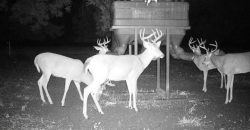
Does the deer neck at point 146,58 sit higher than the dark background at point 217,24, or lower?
higher

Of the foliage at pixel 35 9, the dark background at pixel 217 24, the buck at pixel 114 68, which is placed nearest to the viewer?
the buck at pixel 114 68

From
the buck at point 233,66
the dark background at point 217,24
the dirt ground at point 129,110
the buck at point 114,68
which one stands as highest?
the buck at point 114,68

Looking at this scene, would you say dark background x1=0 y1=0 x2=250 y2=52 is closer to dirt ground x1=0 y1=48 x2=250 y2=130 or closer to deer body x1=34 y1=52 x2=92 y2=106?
dirt ground x1=0 y1=48 x2=250 y2=130

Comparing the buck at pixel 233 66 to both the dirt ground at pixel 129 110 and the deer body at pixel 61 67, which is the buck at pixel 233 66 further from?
the deer body at pixel 61 67

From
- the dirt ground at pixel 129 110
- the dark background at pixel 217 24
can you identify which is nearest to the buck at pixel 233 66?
the dirt ground at pixel 129 110

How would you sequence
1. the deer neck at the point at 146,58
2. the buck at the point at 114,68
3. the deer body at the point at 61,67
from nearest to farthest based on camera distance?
the buck at the point at 114,68
the deer neck at the point at 146,58
the deer body at the point at 61,67

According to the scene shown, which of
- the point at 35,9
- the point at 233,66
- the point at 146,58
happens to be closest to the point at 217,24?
the point at 35,9

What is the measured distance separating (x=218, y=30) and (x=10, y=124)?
4553 centimetres

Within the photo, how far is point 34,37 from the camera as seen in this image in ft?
159

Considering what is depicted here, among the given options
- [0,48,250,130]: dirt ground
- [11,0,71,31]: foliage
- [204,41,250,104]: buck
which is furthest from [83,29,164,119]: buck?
[11,0,71,31]: foliage

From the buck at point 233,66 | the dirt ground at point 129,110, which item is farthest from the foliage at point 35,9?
the buck at point 233,66

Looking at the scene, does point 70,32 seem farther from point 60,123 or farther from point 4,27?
point 60,123

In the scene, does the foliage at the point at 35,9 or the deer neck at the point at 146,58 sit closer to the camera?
the deer neck at the point at 146,58

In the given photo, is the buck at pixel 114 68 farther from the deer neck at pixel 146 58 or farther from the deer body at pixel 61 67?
the deer body at pixel 61 67
